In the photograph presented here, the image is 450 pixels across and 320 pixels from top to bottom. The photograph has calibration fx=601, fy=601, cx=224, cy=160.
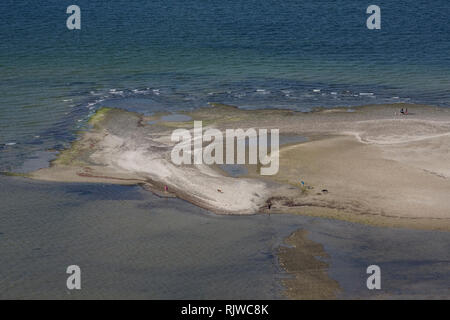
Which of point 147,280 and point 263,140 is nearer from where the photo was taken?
point 147,280

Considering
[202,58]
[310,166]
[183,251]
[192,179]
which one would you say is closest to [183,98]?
[202,58]

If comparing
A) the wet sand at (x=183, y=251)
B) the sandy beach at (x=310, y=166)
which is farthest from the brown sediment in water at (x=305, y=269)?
the sandy beach at (x=310, y=166)

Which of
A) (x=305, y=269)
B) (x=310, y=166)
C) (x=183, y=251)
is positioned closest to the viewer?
(x=305, y=269)

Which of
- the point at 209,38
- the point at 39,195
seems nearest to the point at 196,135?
the point at 39,195

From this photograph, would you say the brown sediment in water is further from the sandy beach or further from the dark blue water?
the dark blue water

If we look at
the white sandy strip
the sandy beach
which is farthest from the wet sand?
the sandy beach

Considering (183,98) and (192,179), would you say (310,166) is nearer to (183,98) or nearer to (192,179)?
(192,179)
